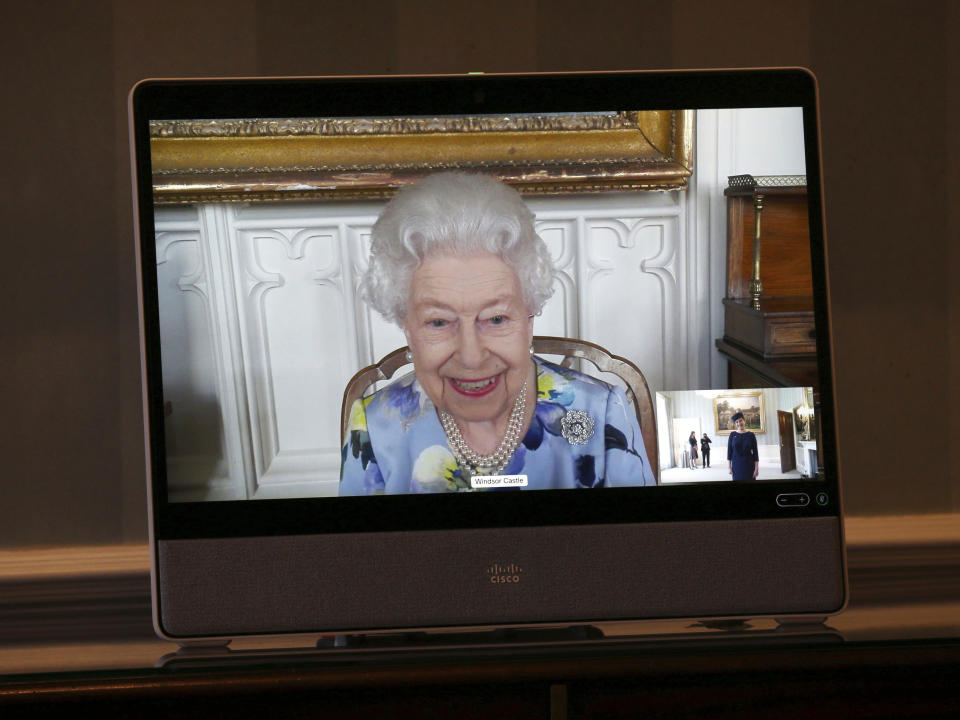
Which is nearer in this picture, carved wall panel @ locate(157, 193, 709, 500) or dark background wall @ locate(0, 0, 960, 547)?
carved wall panel @ locate(157, 193, 709, 500)

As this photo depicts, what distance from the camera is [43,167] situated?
3.92 ft

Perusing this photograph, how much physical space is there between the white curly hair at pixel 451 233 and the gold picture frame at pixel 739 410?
0.76ft

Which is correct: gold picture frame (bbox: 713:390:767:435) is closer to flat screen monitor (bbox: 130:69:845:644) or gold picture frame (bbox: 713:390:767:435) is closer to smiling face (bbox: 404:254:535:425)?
flat screen monitor (bbox: 130:69:845:644)

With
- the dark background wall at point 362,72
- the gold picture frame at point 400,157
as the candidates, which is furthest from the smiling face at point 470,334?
the dark background wall at point 362,72

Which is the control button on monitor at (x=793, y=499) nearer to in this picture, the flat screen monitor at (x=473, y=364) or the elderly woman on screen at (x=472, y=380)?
the flat screen monitor at (x=473, y=364)

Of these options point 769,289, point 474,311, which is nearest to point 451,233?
point 474,311

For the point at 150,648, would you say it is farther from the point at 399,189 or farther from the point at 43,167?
the point at 43,167

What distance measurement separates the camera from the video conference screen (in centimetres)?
88

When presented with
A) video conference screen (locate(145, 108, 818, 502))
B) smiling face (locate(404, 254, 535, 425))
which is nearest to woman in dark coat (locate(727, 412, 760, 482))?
video conference screen (locate(145, 108, 818, 502))

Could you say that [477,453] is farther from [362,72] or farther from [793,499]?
[362,72]

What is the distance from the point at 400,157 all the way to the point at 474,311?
0.62ft

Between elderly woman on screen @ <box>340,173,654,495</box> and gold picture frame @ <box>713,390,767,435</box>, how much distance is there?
9cm

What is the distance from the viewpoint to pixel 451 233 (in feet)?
2.92

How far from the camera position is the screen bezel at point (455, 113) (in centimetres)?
89
